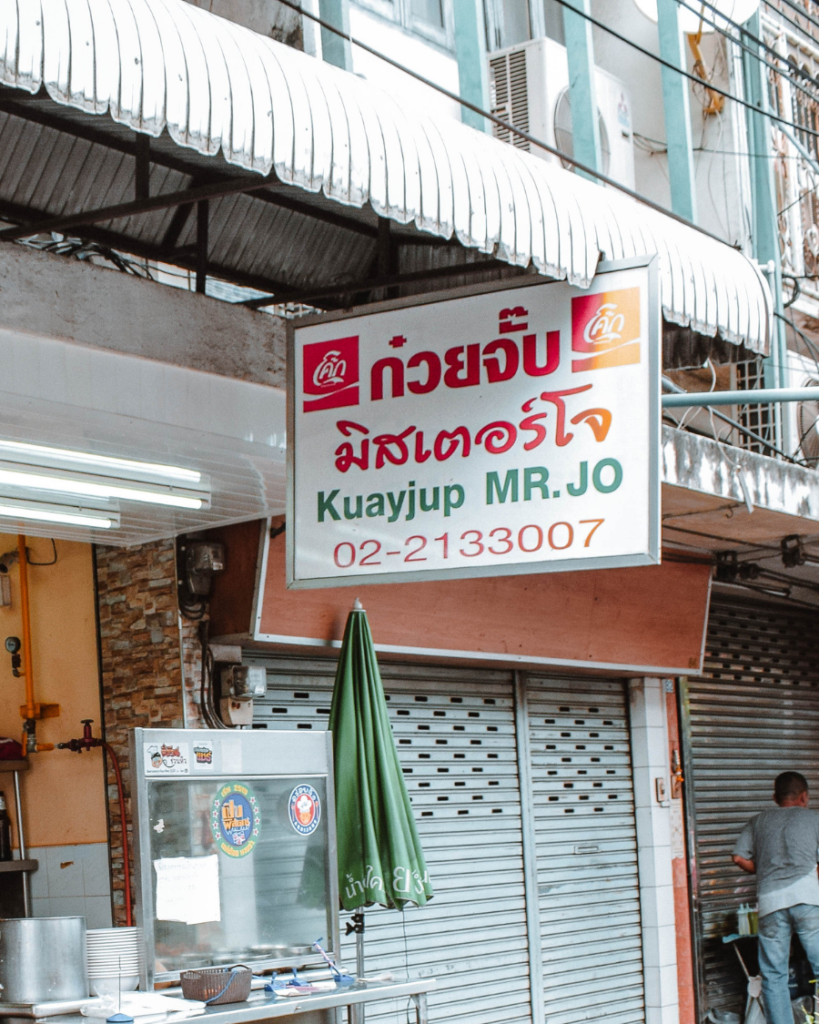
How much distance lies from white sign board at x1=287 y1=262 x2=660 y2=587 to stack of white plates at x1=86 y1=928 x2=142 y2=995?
61.5 inches

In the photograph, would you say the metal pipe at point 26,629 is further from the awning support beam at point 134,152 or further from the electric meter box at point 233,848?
the awning support beam at point 134,152

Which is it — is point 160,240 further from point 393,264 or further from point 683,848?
point 683,848

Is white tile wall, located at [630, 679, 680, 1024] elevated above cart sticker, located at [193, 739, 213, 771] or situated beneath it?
situated beneath

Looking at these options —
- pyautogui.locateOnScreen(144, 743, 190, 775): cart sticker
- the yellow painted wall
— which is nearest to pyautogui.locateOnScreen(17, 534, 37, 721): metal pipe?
the yellow painted wall

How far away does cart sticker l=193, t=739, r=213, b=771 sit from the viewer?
563 cm

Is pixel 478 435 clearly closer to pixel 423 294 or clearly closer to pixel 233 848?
pixel 423 294

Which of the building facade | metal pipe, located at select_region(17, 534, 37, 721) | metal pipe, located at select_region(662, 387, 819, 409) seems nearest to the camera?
the building facade

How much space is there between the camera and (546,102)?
10.1 metres

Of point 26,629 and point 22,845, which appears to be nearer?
point 22,845

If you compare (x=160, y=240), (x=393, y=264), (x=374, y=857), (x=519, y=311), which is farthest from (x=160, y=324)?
(x=374, y=857)

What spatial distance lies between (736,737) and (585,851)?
8.03 feet

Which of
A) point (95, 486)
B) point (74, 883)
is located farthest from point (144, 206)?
point (74, 883)

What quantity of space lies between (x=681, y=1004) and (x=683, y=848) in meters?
1.17

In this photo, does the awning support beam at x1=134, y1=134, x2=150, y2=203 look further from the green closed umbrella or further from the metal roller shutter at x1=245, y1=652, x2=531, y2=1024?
the metal roller shutter at x1=245, y1=652, x2=531, y2=1024
